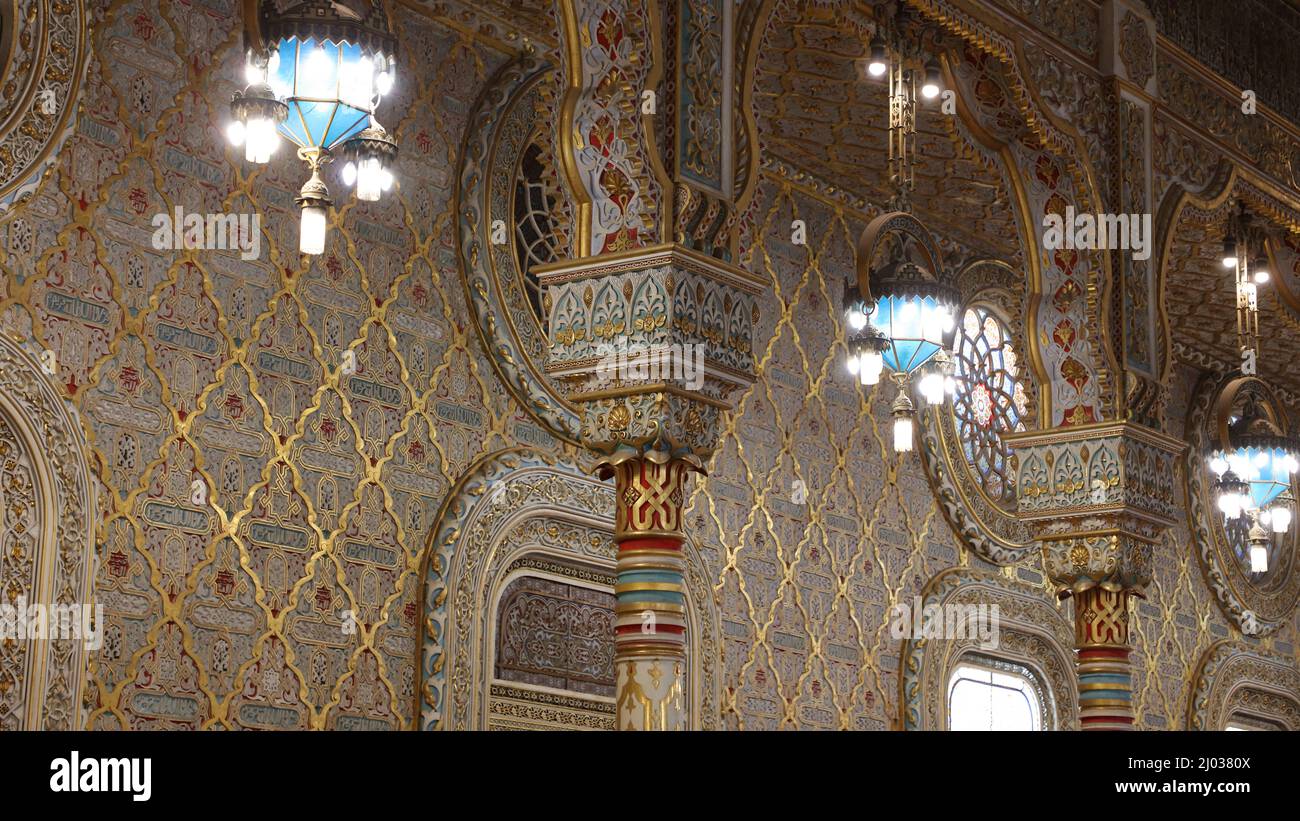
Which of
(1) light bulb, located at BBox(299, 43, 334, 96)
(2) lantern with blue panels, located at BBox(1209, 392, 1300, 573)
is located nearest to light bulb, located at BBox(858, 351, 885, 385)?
(1) light bulb, located at BBox(299, 43, 334, 96)

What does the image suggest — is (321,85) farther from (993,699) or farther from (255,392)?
(993,699)

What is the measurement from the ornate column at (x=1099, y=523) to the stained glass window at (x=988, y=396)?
102 inches

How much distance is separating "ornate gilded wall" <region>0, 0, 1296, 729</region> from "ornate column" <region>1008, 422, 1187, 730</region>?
67.9 inches

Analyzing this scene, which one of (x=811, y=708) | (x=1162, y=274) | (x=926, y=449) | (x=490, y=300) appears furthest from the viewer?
(x=926, y=449)

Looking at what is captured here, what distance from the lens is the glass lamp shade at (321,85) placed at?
566 cm

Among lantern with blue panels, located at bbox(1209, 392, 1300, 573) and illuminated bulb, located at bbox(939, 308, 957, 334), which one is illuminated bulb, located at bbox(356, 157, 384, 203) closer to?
illuminated bulb, located at bbox(939, 308, 957, 334)

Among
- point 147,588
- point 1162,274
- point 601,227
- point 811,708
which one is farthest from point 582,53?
point 811,708

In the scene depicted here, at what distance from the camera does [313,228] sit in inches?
220

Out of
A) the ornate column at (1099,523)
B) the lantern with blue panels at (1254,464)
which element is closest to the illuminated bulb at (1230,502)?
the lantern with blue panels at (1254,464)

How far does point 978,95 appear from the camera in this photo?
28.7ft

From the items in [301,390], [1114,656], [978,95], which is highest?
[978,95]

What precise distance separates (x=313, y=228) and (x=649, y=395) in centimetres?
137
